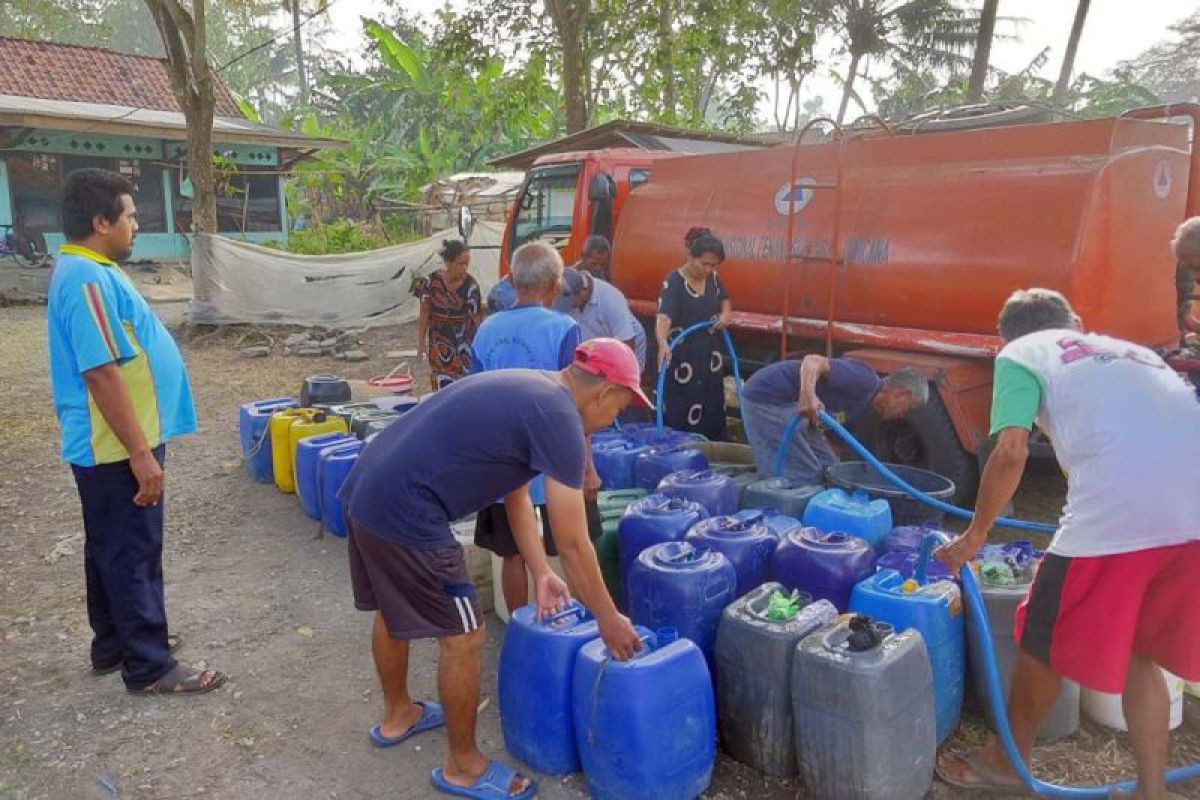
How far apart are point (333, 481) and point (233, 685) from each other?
1.64m

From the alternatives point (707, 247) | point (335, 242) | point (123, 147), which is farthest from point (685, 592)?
point (123, 147)

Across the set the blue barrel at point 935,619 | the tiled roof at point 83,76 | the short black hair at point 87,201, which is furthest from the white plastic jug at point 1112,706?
the tiled roof at point 83,76

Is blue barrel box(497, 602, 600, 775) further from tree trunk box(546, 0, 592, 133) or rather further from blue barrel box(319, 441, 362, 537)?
tree trunk box(546, 0, 592, 133)

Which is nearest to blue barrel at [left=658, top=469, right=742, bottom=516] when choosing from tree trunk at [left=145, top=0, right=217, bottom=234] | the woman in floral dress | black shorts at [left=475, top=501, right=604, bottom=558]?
black shorts at [left=475, top=501, right=604, bottom=558]

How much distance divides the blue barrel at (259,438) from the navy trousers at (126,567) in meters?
2.67

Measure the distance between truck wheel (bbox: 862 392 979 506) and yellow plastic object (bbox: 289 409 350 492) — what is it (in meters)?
3.53

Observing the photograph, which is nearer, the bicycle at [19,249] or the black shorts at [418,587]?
the black shorts at [418,587]

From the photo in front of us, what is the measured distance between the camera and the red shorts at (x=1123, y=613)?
2.39 meters

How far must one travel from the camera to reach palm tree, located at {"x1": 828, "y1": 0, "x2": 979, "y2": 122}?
2661 centimetres

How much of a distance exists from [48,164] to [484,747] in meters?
18.5

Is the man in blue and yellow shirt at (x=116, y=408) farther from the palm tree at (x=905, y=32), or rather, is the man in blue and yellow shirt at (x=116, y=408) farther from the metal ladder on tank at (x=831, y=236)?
the palm tree at (x=905, y=32)

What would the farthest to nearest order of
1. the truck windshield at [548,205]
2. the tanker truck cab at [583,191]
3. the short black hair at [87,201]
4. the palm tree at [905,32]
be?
the palm tree at [905,32], the truck windshield at [548,205], the tanker truck cab at [583,191], the short black hair at [87,201]

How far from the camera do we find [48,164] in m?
17.2

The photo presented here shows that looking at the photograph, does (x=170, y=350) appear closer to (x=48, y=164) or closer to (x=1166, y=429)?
(x=1166, y=429)
